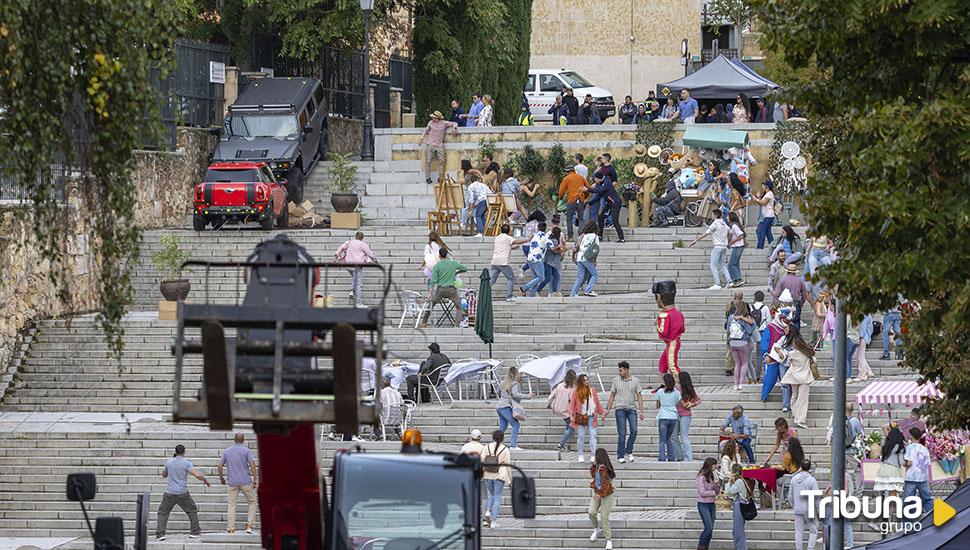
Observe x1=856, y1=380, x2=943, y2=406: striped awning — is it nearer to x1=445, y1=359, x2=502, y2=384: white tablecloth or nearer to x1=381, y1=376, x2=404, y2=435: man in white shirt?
x1=445, y1=359, x2=502, y2=384: white tablecloth

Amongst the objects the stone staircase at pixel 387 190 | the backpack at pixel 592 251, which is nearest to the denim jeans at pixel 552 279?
the backpack at pixel 592 251

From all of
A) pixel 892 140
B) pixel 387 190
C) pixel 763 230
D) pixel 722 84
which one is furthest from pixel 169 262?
pixel 892 140

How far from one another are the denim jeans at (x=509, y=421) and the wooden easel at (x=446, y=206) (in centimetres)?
1005

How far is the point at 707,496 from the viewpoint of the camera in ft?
73.2

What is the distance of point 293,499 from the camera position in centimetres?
1391

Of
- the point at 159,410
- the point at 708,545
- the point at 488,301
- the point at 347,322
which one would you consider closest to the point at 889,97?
the point at 347,322

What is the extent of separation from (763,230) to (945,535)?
1668 centimetres

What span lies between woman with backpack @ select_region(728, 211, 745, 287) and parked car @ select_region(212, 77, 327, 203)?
11.1 metres

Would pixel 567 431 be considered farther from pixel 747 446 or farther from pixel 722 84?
pixel 722 84

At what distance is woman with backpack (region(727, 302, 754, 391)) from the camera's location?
1080 inches

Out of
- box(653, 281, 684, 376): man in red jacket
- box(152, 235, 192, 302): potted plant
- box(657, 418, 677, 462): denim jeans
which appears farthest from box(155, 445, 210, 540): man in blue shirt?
box(152, 235, 192, 302): potted plant

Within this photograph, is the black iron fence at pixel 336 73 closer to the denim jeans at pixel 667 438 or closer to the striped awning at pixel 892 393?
the denim jeans at pixel 667 438

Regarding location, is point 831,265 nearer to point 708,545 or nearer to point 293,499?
point 293,499

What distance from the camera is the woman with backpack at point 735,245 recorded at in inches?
1244
